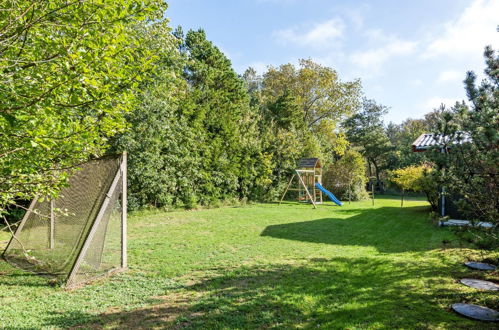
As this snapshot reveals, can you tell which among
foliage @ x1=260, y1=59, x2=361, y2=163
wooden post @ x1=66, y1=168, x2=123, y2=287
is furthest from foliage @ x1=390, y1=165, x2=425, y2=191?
foliage @ x1=260, y1=59, x2=361, y2=163

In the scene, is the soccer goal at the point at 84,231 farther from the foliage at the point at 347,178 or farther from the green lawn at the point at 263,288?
the foliage at the point at 347,178

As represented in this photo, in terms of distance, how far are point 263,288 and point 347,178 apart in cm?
1690

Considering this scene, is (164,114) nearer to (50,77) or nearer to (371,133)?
(50,77)

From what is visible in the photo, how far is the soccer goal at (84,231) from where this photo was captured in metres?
4.45

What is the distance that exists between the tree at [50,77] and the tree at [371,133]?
28.9m

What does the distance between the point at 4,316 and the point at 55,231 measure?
2.49 meters

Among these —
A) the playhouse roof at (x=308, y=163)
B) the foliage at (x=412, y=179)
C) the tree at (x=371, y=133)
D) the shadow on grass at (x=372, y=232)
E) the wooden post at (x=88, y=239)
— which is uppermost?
the tree at (x=371, y=133)

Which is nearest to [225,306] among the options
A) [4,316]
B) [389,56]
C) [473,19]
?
[4,316]

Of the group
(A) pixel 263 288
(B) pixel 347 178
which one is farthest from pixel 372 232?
(B) pixel 347 178

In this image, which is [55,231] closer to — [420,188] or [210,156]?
[210,156]

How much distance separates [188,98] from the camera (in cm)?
1352

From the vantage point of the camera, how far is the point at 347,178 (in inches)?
779

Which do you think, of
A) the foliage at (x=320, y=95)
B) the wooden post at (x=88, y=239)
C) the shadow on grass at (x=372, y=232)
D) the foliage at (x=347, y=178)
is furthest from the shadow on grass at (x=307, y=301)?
the foliage at (x=320, y=95)

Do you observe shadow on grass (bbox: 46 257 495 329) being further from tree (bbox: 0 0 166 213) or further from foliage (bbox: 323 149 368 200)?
foliage (bbox: 323 149 368 200)
